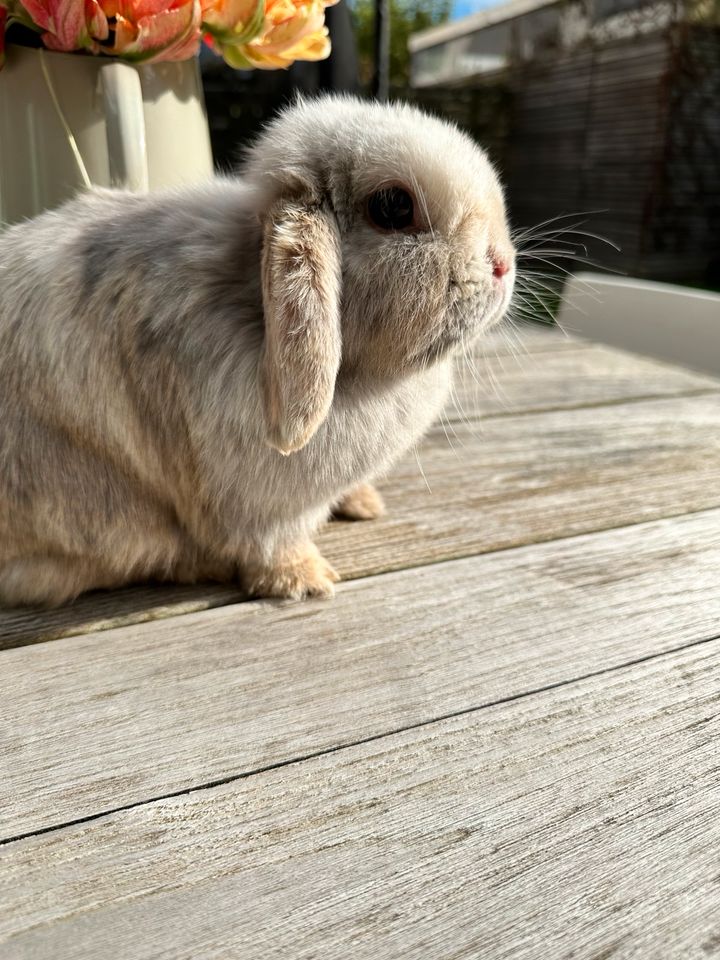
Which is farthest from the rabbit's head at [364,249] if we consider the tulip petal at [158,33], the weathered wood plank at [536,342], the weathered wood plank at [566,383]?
the weathered wood plank at [536,342]

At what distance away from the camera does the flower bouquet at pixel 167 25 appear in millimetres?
924

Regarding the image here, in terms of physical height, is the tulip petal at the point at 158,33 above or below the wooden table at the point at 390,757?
above

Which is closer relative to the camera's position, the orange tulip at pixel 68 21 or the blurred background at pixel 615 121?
the orange tulip at pixel 68 21

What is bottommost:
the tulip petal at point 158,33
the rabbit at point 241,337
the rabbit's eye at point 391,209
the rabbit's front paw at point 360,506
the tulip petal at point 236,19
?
the rabbit's front paw at point 360,506

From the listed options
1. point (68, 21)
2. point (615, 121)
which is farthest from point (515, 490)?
point (615, 121)

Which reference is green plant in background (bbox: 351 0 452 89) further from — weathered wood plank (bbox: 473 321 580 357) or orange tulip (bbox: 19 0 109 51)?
orange tulip (bbox: 19 0 109 51)

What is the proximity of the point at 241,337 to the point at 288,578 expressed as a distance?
11.0 inches

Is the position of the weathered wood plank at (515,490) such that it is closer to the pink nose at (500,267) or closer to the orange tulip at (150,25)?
the pink nose at (500,267)

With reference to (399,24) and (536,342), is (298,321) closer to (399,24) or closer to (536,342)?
(536,342)

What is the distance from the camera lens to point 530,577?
960 mm

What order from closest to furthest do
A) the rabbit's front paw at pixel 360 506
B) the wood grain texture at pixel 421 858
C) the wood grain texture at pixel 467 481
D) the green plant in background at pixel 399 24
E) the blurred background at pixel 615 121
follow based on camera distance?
the wood grain texture at pixel 421 858 → the wood grain texture at pixel 467 481 → the rabbit's front paw at pixel 360 506 → the blurred background at pixel 615 121 → the green plant in background at pixel 399 24

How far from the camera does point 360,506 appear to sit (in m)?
1.11

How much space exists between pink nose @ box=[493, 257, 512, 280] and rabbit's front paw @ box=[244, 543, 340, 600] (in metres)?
0.38

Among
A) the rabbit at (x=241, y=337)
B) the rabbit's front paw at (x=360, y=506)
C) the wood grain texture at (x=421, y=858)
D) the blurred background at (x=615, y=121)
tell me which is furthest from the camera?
the blurred background at (x=615, y=121)
